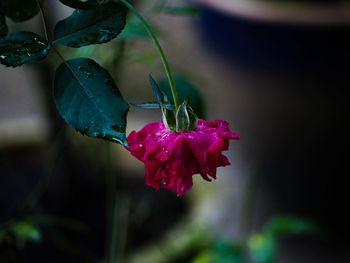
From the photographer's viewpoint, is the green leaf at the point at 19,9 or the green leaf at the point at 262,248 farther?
the green leaf at the point at 262,248

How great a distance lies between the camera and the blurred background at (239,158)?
2.57ft

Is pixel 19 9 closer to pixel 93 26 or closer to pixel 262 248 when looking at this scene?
pixel 93 26

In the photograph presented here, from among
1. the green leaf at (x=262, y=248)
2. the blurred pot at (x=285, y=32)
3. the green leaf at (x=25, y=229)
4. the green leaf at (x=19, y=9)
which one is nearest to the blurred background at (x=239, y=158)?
the blurred pot at (x=285, y=32)

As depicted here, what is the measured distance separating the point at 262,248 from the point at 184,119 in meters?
0.35

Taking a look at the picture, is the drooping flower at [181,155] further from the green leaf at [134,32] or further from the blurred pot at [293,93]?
the blurred pot at [293,93]

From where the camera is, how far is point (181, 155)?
24 cm

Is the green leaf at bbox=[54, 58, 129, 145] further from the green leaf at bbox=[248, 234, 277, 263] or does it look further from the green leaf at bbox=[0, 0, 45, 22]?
the green leaf at bbox=[248, 234, 277, 263]

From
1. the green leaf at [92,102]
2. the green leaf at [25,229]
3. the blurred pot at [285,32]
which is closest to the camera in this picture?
the green leaf at [92,102]

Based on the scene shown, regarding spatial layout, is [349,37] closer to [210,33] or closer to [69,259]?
[210,33]

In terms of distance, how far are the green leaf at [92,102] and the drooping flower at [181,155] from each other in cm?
3

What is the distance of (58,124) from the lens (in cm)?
83

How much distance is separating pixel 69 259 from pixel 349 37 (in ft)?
2.08

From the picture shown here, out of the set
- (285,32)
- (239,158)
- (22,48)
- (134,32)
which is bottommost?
(239,158)

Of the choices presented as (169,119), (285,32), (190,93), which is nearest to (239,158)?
(285,32)
